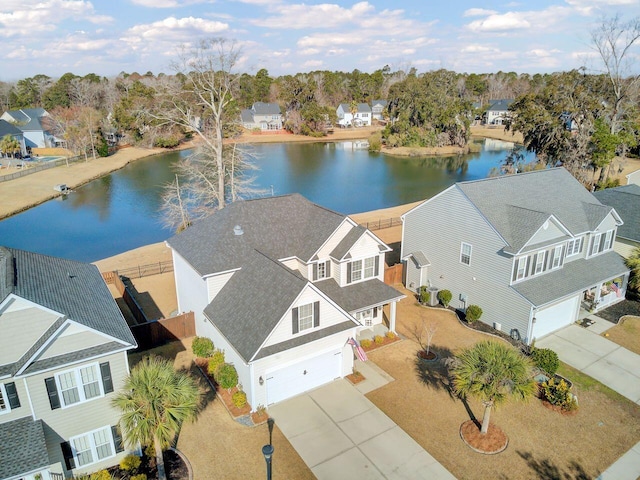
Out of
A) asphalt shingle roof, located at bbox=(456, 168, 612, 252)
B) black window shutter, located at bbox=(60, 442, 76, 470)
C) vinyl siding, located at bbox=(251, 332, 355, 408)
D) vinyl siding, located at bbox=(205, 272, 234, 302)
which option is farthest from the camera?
asphalt shingle roof, located at bbox=(456, 168, 612, 252)

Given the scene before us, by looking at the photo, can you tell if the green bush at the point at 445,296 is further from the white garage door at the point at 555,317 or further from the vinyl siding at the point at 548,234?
the vinyl siding at the point at 548,234

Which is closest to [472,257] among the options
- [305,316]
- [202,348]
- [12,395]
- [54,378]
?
[305,316]

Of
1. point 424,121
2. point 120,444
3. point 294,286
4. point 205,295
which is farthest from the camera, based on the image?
point 424,121

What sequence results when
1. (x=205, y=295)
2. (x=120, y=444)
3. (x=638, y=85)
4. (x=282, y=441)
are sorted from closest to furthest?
(x=120, y=444), (x=282, y=441), (x=205, y=295), (x=638, y=85)

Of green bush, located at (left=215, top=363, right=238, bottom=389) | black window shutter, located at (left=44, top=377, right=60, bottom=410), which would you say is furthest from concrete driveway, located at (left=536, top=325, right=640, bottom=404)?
black window shutter, located at (left=44, top=377, right=60, bottom=410)

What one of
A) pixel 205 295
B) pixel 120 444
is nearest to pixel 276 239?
pixel 205 295

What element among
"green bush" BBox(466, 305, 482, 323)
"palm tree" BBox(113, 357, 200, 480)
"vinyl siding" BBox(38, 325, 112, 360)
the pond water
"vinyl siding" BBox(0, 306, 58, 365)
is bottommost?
the pond water

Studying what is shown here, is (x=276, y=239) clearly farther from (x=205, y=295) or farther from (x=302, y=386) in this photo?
(x=302, y=386)

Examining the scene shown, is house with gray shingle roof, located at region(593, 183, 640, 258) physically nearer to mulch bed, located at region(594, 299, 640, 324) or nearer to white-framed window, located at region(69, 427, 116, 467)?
mulch bed, located at region(594, 299, 640, 324)
